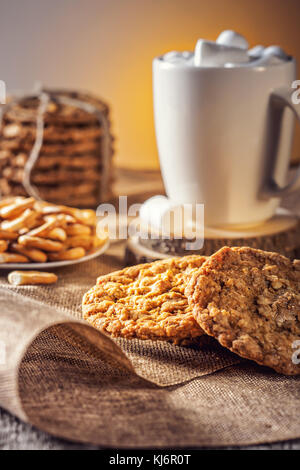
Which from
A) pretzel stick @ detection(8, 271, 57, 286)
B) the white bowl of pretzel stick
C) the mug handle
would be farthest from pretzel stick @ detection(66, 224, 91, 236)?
the mug handle

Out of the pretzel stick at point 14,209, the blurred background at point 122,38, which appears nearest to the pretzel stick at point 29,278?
the pretzel stick at point 14,209

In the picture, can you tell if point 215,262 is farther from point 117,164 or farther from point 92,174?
point 117,164

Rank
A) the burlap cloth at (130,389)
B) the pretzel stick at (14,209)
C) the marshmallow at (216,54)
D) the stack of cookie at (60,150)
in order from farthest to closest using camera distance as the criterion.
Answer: the stack of cookie at (60,150) → the pretzel stick at (14,209) → the marshmallow at (216,54) → the burlap cloth at (130,389)

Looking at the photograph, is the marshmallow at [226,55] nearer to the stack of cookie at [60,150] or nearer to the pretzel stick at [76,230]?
the pretzel stick at [76,230]

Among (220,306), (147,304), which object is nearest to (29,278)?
(147,304)

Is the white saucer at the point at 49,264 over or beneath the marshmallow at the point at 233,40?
beneath

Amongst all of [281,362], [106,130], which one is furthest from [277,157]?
[106,130]

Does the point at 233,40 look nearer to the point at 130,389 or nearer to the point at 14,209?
the point at 14,209
